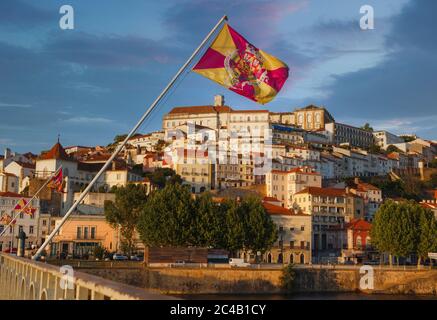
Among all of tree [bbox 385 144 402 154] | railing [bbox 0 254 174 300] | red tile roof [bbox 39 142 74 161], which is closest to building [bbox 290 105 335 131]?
tree [bbox 385 144 402 154]

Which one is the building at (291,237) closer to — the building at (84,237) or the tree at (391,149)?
the building at (84,237)

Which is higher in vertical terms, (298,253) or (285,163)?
(285,163)

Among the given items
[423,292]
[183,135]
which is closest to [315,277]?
[423,292]

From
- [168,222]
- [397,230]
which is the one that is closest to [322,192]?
[397,230]

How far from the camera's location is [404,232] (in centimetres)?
6569

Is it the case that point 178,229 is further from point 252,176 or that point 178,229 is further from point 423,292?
A: point 252,176

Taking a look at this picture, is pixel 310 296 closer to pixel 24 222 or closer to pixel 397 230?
pixel 397 230

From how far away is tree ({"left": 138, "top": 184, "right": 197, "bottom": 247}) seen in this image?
60.0 m

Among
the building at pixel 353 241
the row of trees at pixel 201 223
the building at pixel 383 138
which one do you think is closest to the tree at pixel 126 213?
the row of trees at pixel 201 223

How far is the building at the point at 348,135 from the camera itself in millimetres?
169125

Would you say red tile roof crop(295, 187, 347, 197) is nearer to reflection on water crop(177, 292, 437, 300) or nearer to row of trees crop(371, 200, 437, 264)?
row of trees crop(371, 200, 437, 264)

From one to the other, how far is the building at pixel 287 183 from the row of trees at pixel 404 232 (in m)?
36.2

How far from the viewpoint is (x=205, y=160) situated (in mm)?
118750
